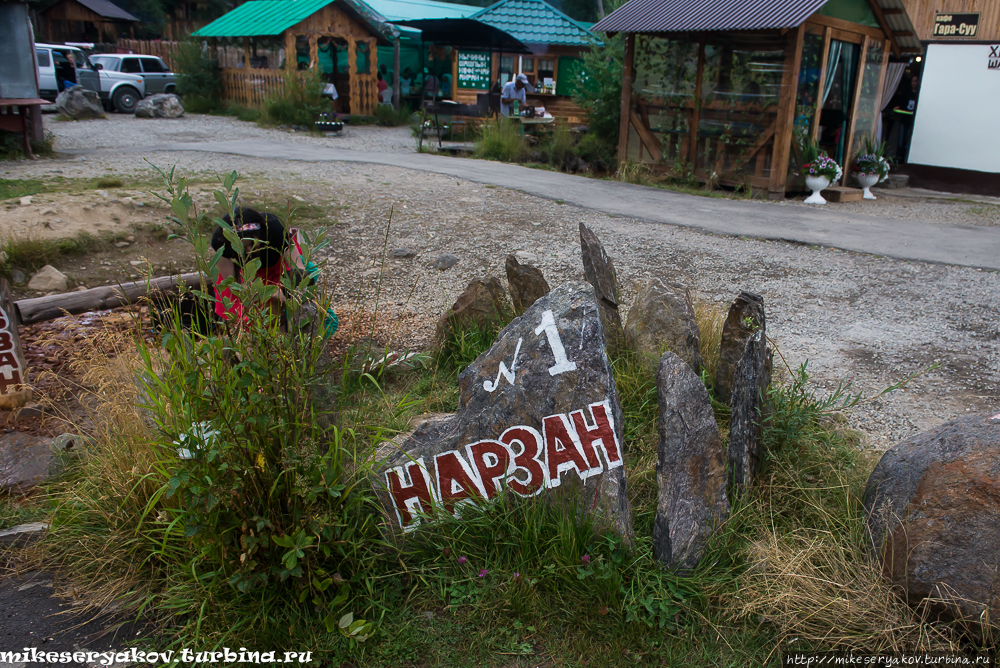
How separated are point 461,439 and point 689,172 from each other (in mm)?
10200

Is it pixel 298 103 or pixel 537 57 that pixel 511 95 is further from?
pixel 537 57

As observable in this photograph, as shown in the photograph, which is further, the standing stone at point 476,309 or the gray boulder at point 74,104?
the gray boulder at point 74,104

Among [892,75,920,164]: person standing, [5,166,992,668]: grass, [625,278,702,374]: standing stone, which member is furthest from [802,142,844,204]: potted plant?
[5,166,992,668]: grass

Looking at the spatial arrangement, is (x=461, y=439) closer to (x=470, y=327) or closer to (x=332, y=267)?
(x=470, y=327)

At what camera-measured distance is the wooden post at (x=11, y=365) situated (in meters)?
3.91

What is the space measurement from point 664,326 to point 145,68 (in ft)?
80.0

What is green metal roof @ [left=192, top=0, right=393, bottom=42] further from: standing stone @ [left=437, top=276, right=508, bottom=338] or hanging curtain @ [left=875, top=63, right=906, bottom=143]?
standing stone @ [left=437, top=276, right=508, bottom=338]

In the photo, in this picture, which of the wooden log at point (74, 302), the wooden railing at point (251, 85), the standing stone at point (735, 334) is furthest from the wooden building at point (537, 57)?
the standing stone at point (735, 334)

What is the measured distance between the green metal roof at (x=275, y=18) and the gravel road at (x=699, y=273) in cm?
1150

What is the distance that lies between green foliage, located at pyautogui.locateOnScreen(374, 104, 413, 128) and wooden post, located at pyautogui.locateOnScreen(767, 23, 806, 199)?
42.7 feet

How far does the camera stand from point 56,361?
15.8 ft

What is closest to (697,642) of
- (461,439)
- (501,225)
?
(461,439)

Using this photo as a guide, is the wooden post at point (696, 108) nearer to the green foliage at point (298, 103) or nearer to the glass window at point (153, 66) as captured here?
the green foliage at point (298, 103)

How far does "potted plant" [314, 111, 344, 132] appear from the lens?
17.0 metres
